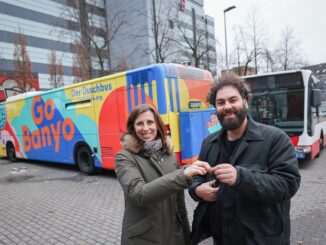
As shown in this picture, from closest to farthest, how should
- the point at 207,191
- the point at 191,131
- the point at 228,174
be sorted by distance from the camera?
the point at 228,174
the point at 207,191
the point at 191,131

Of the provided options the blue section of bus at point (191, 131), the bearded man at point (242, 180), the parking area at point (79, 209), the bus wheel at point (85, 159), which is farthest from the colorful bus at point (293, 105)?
the bearded man at point (242, 180)

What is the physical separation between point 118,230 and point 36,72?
35.0 m

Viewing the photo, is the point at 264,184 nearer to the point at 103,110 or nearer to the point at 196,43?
the point at 103,110

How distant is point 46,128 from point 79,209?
5389 mm

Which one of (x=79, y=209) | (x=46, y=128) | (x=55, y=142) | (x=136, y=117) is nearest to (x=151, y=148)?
(x=136, y=117)

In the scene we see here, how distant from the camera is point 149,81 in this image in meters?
6.62

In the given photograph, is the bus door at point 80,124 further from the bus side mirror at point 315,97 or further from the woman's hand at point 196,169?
the woman's hand at point 196,169

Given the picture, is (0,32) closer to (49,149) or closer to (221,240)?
(49,149)

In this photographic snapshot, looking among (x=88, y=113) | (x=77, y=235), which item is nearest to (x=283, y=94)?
(x=88, y=113)

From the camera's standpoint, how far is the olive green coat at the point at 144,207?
1.76 metres

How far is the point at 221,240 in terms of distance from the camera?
1821 millimetres

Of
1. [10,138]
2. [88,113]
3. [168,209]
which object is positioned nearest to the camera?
[168,209]

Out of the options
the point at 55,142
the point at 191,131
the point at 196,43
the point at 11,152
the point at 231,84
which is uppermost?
the point at 196,43

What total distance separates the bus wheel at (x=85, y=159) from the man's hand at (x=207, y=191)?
7.13 m
